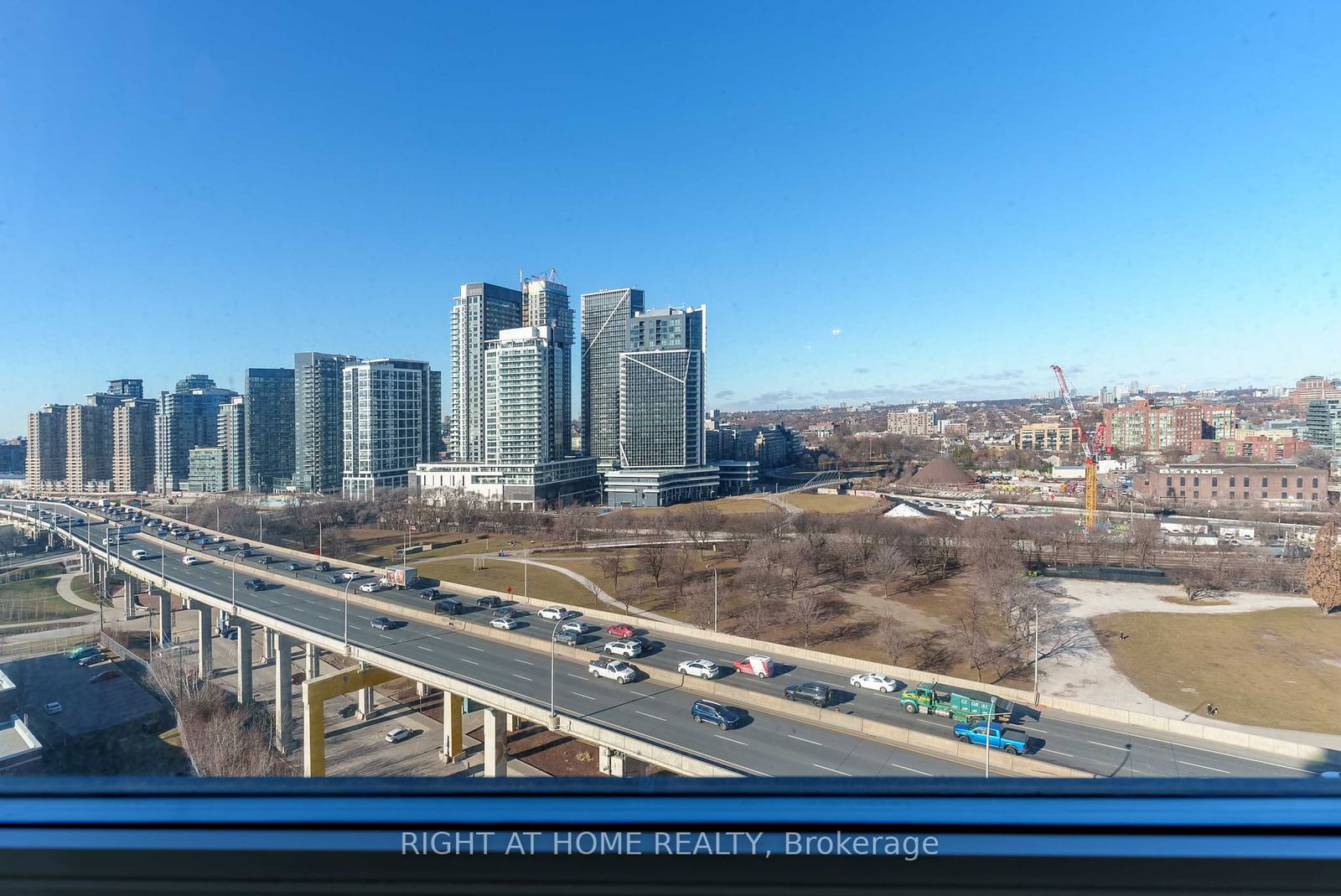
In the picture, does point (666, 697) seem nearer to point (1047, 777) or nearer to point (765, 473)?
point (1047, 777)

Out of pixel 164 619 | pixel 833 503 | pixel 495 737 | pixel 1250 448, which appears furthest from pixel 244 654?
pixel 833 503

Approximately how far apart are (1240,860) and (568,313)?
36096mm

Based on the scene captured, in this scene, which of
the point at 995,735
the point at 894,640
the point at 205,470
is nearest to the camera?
Answer: the point at 995,735

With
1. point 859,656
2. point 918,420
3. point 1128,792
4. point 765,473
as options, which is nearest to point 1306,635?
point 859,656

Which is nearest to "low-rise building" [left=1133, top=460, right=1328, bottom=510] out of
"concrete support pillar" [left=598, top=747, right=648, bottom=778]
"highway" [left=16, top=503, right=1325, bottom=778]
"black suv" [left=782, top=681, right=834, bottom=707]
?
"highway" [left=16, top=503, right=1325, bottom=778]

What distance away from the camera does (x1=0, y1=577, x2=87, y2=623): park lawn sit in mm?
2066

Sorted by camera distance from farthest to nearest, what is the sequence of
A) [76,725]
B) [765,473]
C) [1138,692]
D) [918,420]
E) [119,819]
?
[918,420]
[765,473]
[1138,692]
[76,725]
[119,819]

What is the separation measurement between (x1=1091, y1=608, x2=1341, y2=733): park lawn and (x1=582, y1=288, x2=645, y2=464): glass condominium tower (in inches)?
877

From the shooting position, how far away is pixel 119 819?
30.0 inches

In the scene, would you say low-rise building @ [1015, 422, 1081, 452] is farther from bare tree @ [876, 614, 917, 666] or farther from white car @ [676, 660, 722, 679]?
white car @ [676, 660, 722, 679]

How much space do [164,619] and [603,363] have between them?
79.7ft

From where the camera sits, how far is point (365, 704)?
271 inches

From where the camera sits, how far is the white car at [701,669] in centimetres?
584

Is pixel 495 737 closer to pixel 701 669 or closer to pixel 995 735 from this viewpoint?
pixel 701 669
